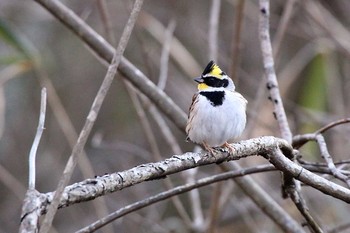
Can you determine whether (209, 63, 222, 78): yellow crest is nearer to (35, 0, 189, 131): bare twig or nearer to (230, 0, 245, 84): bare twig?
(35, 0, 189, 131): bare twig

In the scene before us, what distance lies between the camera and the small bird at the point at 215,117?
300 cm

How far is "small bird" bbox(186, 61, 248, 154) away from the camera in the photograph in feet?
9.86

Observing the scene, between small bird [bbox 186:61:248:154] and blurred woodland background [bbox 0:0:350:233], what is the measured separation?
4.04 ft

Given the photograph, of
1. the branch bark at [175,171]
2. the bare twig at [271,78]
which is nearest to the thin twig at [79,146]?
the branch bark at [175,171]

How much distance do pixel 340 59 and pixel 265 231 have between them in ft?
7.22

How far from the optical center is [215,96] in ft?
10.3

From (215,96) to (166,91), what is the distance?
274 centimetres

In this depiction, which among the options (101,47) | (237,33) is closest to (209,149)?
(101,47)

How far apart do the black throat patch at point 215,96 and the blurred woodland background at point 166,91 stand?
122cm

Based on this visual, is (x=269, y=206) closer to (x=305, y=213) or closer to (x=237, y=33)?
(x=305, y=213)

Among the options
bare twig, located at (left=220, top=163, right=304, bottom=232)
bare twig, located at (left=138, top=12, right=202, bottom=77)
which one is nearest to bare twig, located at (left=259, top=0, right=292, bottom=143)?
bare twig, located at (left=220, top=163, right=304, bottom=232)

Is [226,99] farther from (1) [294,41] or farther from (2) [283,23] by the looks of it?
(1) [294,41]

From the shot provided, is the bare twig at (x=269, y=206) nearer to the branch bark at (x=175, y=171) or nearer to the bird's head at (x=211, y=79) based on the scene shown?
the bird's head at (x=211, y=79)

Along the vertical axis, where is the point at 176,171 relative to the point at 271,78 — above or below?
below
